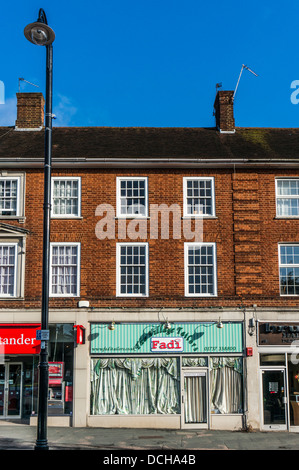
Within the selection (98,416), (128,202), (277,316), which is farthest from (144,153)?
(98,416)

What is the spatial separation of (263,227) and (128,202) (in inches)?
200

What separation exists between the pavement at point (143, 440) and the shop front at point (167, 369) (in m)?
0.94

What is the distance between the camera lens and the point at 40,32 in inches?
491

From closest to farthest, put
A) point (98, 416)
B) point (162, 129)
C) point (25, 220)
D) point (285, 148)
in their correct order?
point (98, 416) < point (25, 220) < point (285, 148) < point (162, 129)

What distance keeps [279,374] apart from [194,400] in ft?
10.2

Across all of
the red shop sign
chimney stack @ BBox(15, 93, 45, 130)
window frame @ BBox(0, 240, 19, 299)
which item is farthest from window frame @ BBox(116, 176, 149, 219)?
chimney stack @ BBox(15, 93, 45, 130)

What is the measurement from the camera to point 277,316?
19406 millimetres

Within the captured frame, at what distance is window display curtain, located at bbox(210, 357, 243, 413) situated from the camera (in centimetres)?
1900

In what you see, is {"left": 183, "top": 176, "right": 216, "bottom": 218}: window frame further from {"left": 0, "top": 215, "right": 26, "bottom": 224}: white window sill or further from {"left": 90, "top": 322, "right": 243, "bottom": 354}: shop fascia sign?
{"left": 0, "top": 215, "right": 26, "bottom": 224}: white window sill

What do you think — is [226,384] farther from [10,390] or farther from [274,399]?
[10,390]

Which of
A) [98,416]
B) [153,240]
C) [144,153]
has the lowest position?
[98,416]

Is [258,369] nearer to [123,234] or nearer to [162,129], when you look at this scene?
[123,234]

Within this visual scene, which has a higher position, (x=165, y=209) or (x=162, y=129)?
Result: (x=162, y=129)

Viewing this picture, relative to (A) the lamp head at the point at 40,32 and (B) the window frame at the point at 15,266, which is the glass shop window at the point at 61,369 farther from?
(A) the lamp head at the point at 40,32
